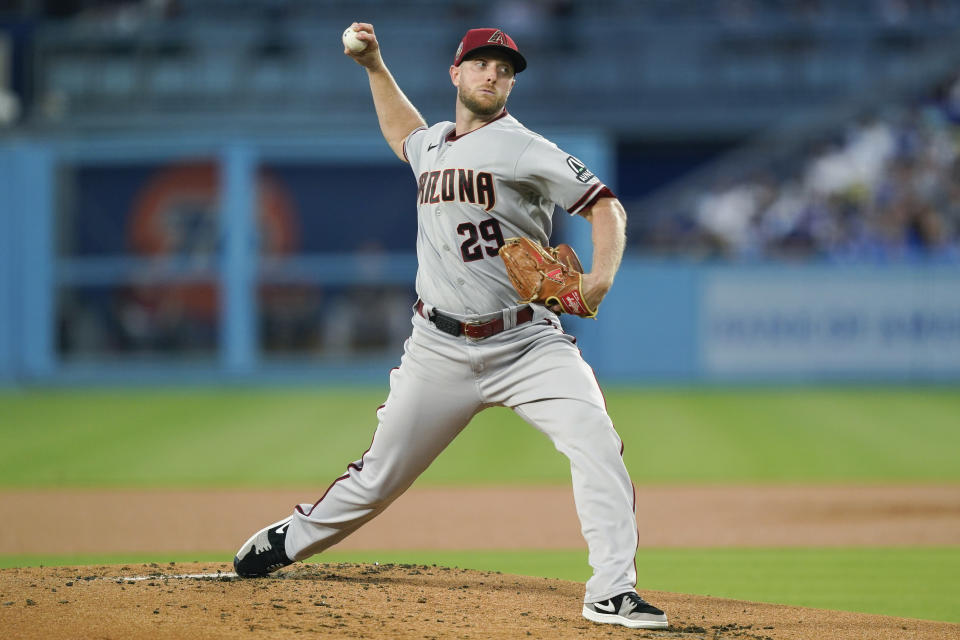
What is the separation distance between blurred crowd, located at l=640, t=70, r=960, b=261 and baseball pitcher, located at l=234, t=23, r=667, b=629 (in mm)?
12960

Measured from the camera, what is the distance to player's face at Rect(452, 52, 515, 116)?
4.81 meters

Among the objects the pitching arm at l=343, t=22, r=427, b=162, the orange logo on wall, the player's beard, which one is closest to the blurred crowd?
the orange logo on wall

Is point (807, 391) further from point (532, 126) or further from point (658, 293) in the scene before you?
point (532, 126)

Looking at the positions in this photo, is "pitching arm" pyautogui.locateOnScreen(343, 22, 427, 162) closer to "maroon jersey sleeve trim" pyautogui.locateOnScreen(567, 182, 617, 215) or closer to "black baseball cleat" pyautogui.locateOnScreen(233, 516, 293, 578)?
"maroon jersey sleeve trim" pyautogui.locateOnScreen(567, 182, 617, 215)

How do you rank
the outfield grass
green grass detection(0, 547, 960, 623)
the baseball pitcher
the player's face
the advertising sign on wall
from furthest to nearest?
the advertising sign on wall → the outfield grass → green grass detection(0, 547, 960, 623) → the player's face → the baseball pitcher

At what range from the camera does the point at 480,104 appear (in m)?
4.83

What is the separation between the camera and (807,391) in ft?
52.0

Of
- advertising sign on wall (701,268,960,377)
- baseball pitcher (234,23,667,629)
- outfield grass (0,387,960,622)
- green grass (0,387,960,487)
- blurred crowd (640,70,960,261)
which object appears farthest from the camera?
blurred crowd (640,70,960,261)

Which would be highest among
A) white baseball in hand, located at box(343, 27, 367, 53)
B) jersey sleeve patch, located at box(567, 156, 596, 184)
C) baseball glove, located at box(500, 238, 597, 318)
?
white baseball in hand, located at box(343, 27, 367, 53)

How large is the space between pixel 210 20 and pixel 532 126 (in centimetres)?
623

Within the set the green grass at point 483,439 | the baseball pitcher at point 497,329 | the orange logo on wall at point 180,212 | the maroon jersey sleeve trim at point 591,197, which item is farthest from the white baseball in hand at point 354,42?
the orange logo on wall at point 180,212

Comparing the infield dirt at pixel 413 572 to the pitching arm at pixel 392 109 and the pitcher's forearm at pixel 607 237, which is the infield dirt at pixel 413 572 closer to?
the pitcher's forearm at pixel 607 237

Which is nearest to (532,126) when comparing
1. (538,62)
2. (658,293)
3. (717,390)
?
(538,62)

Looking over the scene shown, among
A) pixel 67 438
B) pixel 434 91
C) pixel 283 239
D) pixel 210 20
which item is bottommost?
pixel 67 438
